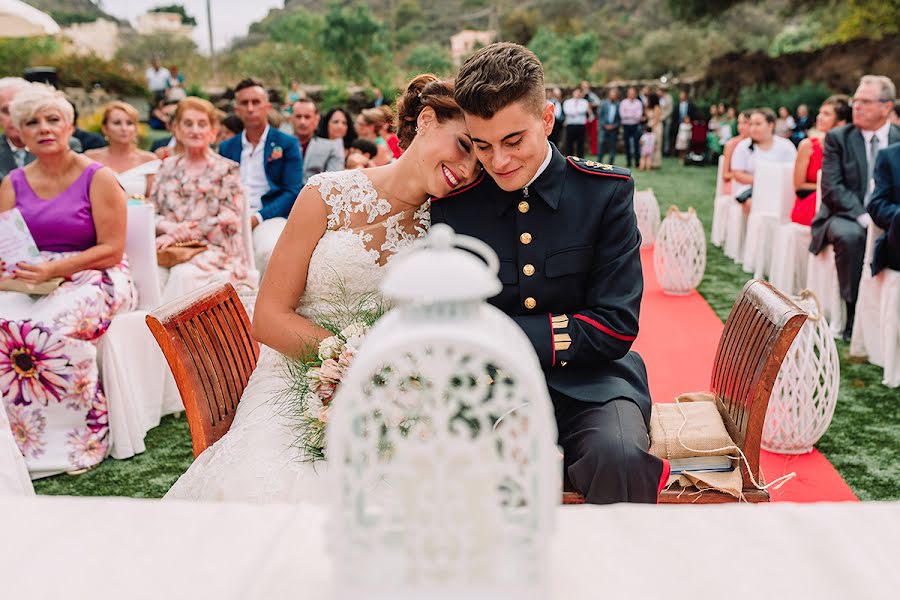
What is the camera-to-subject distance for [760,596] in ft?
3.03

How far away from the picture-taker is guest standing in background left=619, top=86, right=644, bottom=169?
690 inches

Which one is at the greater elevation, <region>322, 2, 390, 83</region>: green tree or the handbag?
<region>322, 2, 390, 83</region>: green tree

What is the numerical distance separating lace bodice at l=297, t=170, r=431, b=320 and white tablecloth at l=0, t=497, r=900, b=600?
1363 mm

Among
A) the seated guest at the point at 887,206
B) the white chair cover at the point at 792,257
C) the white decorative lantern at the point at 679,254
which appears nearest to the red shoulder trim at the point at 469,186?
the seated guest at the point at 887,206

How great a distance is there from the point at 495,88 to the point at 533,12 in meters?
50.4

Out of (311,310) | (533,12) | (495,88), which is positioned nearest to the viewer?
(495,88)

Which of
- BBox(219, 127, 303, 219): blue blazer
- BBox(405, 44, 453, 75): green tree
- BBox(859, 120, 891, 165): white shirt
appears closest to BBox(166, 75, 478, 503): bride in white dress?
BBox(219, 127, 303, 219): blue blazer

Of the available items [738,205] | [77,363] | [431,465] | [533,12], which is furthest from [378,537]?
[533,12]

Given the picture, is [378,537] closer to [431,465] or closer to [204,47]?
[431,465]

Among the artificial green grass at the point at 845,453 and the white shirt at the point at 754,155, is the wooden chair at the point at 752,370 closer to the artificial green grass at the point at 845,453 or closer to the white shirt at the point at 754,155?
the artificial green grass at the point at 845,453

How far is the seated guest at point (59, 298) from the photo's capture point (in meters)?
3.66

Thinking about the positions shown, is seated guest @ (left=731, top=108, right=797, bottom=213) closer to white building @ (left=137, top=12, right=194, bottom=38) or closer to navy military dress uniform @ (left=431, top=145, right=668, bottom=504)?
navy military dress uniform @ (left=431, top=145, right=668, bottom=504)

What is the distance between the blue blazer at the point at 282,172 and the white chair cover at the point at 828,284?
366cm

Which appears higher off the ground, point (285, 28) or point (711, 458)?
point (285, 28)
